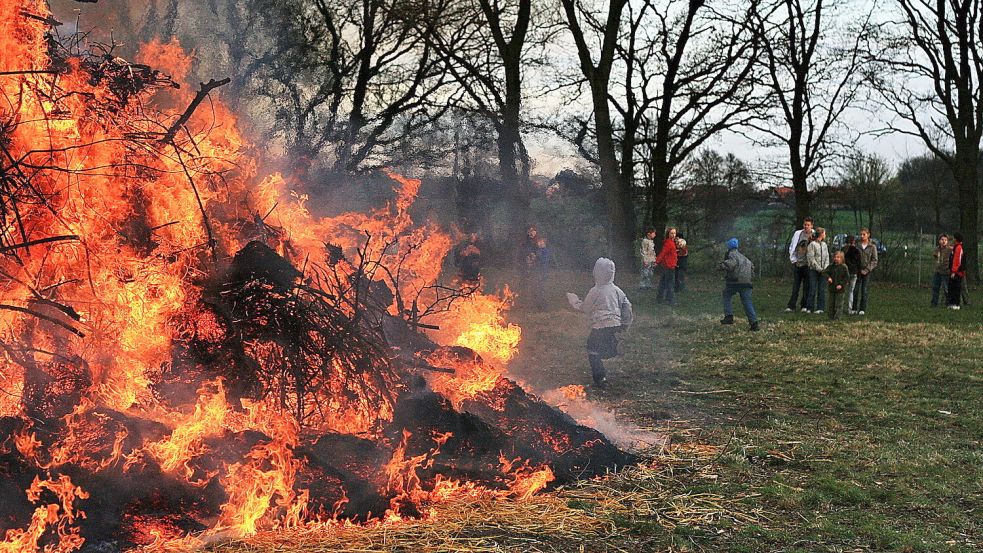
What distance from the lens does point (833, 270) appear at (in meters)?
15.9

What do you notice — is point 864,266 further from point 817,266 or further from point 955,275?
point 955,275

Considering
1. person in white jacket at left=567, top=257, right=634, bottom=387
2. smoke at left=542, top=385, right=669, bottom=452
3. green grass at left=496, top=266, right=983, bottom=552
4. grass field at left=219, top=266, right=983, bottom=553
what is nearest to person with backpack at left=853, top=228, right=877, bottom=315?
green grass at left=496, top=266, right=983, bottom=552

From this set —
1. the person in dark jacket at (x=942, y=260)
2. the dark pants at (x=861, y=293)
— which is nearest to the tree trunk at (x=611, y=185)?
the dark pants at (x=861, y=293)

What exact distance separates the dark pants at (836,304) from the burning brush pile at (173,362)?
36.5 ft

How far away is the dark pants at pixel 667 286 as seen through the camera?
18.8 m

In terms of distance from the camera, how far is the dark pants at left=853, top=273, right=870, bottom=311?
16.9m

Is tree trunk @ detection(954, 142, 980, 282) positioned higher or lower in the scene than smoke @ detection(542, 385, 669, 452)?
higher

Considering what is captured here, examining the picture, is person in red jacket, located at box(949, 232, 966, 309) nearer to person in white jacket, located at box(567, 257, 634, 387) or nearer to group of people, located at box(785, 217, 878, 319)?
group of people, located at box(785, 217, 878, 319)

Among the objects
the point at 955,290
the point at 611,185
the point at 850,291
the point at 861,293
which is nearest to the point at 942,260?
the point at 955,290

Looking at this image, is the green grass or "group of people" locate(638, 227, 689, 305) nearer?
A: the green grass

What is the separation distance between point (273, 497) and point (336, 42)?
453 inches

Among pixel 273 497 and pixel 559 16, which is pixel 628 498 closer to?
pixel 273 497

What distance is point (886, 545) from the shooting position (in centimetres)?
493

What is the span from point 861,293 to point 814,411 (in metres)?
9.58
